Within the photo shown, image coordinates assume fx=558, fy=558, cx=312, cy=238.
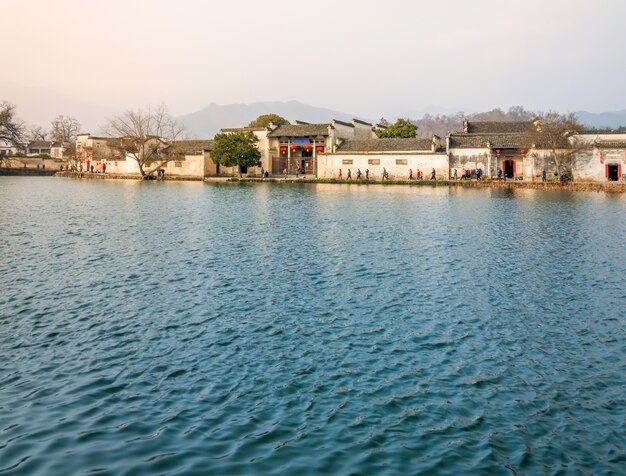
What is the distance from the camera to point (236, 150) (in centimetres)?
5778

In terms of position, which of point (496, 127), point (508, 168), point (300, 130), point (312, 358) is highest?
point (300, 130)

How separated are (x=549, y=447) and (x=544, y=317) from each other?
5115 millimetres

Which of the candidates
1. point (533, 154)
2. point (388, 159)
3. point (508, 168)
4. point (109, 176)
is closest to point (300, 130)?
point (388, 159)

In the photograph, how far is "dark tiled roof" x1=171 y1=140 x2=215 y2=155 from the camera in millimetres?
65375

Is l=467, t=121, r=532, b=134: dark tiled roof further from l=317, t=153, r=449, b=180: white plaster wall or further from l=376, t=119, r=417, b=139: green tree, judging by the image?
l=317, t=153, r=449, b=180: white plaster wall

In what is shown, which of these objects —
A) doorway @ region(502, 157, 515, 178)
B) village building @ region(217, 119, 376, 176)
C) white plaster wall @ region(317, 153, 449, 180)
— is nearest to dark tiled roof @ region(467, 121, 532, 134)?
doorway @ region(502, 157, 515, 178)

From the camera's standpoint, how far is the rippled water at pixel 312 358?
575cm

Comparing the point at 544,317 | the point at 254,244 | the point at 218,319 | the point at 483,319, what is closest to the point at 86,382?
the point at 218,319

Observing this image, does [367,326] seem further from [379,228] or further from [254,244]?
[379,228]

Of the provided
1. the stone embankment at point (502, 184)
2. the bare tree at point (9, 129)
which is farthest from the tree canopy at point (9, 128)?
the stone embankment at point (502, 184)

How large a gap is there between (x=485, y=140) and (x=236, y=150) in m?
24.7

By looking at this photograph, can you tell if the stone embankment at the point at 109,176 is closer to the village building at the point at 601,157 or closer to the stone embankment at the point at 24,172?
the stone embankment at the point at 24,172

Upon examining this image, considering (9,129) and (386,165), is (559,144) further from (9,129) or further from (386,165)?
(9,129)

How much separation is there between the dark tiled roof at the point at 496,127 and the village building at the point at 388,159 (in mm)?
5617
